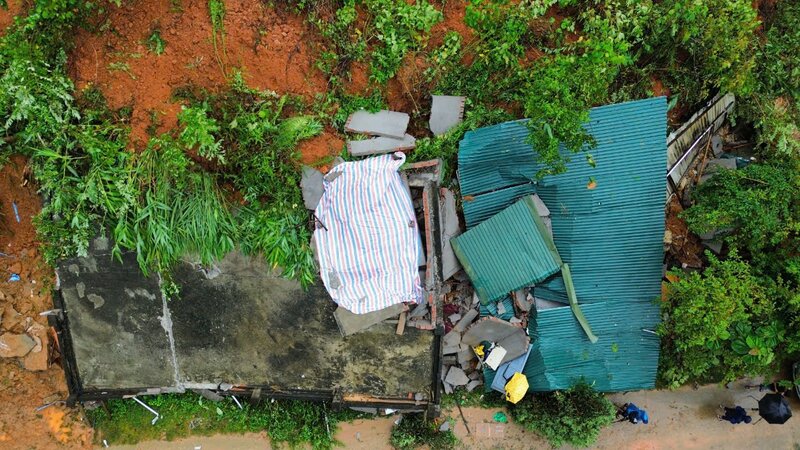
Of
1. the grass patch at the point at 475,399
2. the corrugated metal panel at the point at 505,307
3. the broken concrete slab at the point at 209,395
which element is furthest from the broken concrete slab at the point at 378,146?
the broken concrete slab at the point at 209,395

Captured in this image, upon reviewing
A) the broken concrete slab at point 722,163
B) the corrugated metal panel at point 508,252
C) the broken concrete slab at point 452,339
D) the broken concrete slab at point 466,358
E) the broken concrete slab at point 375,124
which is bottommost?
the broken concrete slab at point 466,358

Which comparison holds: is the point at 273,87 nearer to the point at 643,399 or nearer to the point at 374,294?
the point at 374,294

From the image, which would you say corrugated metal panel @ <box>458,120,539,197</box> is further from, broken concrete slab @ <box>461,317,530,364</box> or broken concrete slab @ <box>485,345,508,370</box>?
broken concrete slab @ <box>485,345,508,370</box>

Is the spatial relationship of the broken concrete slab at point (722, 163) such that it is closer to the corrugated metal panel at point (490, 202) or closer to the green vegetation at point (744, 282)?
the green vegetation at point (744, 282)

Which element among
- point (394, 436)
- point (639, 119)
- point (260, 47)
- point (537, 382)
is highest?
point (260, 47)

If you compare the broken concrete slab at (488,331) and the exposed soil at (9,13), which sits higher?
the exposed soil at (9,13)

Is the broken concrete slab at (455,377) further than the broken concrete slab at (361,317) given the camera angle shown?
Yes

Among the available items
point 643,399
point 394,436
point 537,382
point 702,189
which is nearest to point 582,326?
point 537,382

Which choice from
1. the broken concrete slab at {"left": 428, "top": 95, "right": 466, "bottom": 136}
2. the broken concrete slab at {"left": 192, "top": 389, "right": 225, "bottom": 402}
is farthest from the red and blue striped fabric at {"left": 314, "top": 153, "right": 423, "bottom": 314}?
the broken concrete slab at {"left": 192, "top": 389, "right": 225, "bottom": 402}
